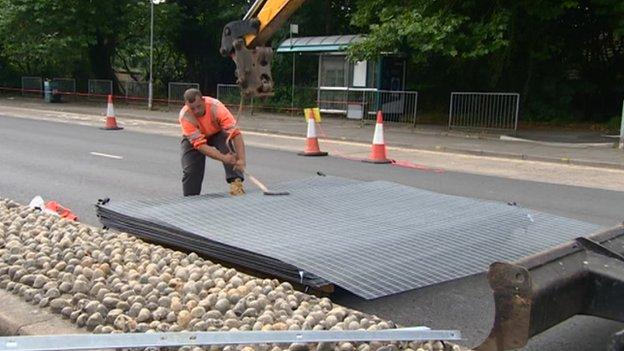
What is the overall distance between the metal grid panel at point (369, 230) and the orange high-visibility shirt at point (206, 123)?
75 centimetres

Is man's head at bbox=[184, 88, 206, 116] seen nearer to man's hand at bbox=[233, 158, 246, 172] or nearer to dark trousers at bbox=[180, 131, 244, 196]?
dark trousers at bbox=[180, 131, 244, 196]

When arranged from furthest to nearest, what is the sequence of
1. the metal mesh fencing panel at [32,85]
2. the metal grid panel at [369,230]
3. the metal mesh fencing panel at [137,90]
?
the metal mesh fencing panel at [32,85] < the metal mesh fencing panel at [137,90] < the metal grid panel at [369,230]

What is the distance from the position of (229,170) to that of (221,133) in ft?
1.30

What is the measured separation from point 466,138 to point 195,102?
11.9 m

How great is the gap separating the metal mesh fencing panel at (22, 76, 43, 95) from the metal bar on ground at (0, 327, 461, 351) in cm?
3380

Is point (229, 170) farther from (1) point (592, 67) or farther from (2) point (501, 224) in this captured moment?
(1) point (592, 67)

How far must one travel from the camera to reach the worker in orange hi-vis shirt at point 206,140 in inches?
266

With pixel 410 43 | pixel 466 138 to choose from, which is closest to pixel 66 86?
pixel 410 43

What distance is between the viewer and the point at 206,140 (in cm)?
701

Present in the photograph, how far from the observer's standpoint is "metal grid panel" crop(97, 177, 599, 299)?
174 inches

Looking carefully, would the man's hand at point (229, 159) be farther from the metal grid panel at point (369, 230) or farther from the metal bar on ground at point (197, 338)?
the metal bar on ground at point (197, 338)

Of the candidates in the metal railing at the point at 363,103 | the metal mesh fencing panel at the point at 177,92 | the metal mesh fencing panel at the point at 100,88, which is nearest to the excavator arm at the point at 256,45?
the metal railing at the point at 363,103

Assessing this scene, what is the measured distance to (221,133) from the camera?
714cm

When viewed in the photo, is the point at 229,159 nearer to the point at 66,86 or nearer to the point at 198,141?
the point at 198,141
